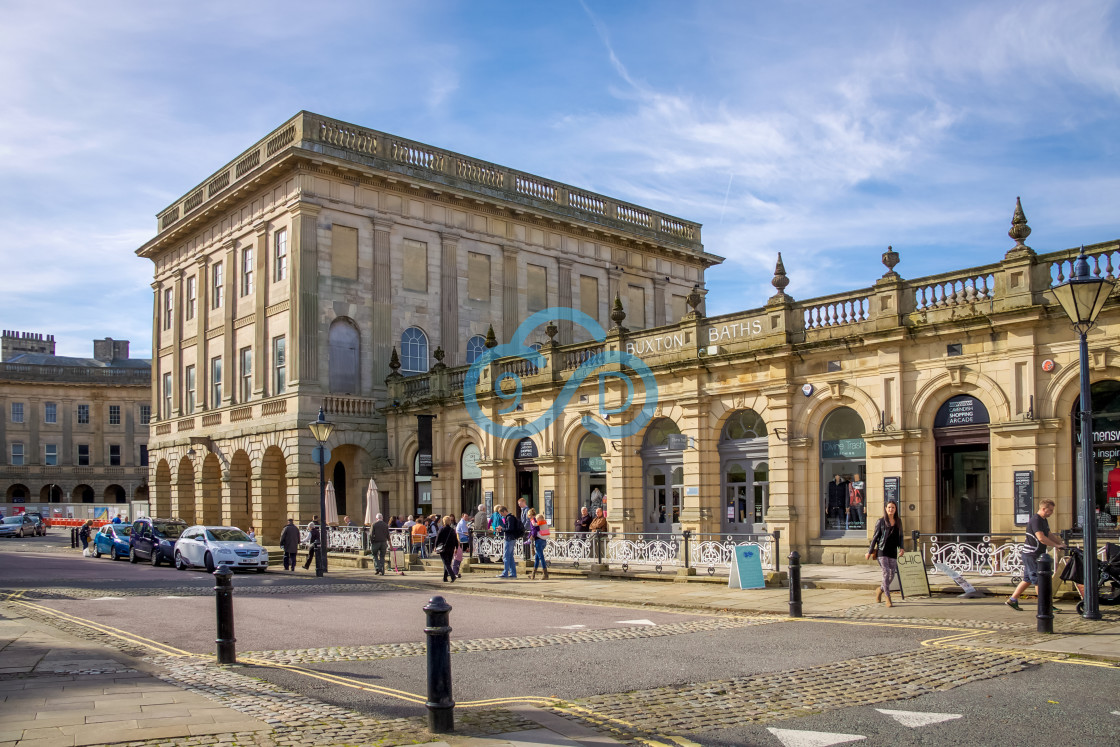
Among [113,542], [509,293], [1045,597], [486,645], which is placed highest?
[509,293]

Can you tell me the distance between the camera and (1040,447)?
20.3 m

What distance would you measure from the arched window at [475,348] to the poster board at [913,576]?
28.2m

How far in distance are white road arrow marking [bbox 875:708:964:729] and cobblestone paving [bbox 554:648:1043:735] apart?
406 mm

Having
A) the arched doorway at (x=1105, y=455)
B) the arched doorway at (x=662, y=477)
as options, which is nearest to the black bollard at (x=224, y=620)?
the arched doorway at (x=1105, y=455)

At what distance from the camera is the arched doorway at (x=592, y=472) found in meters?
30.9

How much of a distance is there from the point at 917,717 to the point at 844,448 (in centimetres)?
1698

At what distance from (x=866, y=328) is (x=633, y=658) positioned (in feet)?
48.0

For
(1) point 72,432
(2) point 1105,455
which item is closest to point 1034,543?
(2) point 1105,455

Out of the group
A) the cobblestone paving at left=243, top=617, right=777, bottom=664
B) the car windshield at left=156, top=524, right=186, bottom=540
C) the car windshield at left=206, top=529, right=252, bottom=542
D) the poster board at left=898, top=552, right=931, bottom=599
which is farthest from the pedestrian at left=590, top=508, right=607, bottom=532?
the car windshield at left=156, top=524, right=186, bottom=540

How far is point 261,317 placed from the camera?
4022 centimetres

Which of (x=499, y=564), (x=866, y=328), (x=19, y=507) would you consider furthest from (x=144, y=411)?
(x=866, y=328)

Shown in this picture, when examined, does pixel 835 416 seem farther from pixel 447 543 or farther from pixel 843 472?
pixel 447 543

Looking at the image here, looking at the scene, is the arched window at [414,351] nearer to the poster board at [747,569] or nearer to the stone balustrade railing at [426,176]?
the stone balustrade railing at [426,176]

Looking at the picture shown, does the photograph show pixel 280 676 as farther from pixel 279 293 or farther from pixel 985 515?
pixel 279 293
